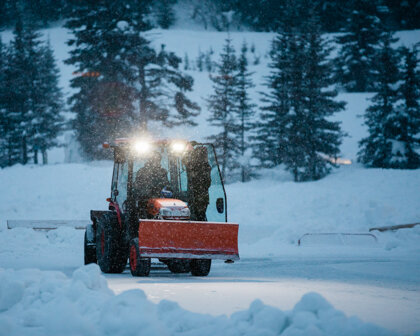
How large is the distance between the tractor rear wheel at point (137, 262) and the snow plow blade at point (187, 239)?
0.98 ft

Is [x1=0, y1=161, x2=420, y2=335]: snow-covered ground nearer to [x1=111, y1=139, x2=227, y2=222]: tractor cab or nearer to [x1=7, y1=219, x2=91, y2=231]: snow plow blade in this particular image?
[x1=111, y1=139, x2=227, y2=222]: tractor cab

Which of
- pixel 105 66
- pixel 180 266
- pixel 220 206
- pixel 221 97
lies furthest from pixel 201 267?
pixel 221 97

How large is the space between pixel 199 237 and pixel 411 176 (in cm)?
2152

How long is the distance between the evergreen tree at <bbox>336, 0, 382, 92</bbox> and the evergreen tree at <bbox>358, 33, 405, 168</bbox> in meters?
20.8

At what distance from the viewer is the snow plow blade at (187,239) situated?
30.9 feet

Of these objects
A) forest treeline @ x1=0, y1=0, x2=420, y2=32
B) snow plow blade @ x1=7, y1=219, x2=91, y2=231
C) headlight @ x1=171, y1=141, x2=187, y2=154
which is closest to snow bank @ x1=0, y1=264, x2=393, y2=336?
headlight @ x1=171, y1=141, x2=187, y2=154

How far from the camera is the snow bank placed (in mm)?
4578

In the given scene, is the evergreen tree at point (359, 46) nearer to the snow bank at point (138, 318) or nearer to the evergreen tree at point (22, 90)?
the evergreen tree at point (22, 90)

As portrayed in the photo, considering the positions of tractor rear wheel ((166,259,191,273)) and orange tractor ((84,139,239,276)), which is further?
tractor rear wheel ((166,259,191,273))

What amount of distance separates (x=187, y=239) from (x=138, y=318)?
4849 millimetres

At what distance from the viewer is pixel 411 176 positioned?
28641 mm

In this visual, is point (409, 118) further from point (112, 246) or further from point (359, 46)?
point (112, 246)

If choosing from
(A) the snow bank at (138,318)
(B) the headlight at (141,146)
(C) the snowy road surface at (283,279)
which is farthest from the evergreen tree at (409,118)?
(A) the snow bank at (138,318)

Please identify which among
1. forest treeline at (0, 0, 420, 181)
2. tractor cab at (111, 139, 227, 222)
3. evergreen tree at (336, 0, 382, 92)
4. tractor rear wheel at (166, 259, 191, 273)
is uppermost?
evergreen tree at (336, 0, 382, 92)
